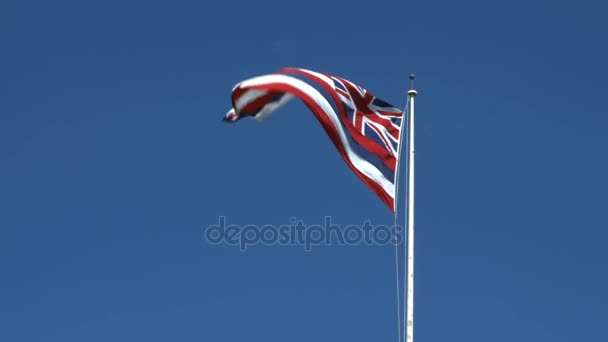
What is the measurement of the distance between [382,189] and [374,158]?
96 cm

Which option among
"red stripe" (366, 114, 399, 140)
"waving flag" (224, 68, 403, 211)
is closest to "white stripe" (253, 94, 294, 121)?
"waving flag" (224, 68, 403, 211)

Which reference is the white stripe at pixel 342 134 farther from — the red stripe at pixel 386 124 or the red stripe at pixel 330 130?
the red stripe at pixel 386 124

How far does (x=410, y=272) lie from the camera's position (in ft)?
83.8

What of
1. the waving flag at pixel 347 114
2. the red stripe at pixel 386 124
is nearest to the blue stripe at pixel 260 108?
the waving flag at pixel 347 114

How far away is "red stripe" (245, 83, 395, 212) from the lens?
26.9 meters

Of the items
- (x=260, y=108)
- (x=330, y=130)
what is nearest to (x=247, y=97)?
(x=260, y=108)

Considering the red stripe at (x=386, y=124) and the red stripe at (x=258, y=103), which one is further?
the red stripe at (x=386, y=124)

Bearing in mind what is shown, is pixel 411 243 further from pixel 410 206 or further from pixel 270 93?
pixel 270 93

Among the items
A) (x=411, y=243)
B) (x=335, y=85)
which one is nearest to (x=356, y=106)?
(x=335, y=85)

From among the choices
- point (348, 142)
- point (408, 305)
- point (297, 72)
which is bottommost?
point (408, 305)

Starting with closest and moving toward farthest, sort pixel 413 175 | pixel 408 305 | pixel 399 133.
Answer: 1. pixel 408 305
2. pixel 413 175
3. pixel 399 133

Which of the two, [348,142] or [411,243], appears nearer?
[411,243]

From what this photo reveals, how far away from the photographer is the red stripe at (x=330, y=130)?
26.9 meters

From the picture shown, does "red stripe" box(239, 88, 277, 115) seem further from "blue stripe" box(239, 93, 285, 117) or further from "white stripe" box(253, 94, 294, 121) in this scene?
"white stripe" box(253, 94, 294, 121)
